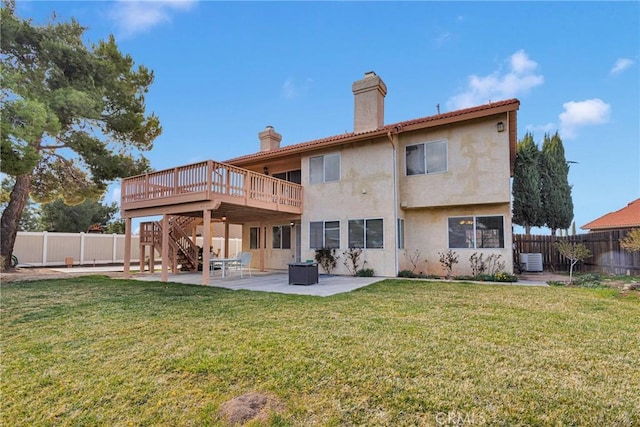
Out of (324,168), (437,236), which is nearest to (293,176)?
(324,168)

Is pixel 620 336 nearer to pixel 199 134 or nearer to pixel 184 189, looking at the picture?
pixel 184 189

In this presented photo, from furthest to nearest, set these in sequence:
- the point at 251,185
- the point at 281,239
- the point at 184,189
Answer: the point at 281,239 < the point at 251,185 < the point at 184,189

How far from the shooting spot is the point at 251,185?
11188 millimetres

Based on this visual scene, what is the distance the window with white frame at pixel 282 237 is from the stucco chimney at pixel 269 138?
17.2ft

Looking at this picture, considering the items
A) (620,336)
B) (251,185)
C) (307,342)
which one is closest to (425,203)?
(251,185)

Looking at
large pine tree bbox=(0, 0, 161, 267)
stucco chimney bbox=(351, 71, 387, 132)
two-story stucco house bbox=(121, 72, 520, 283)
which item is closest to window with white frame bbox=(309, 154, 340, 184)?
two-story stucco house bbox=(121, 72, 520, 283)

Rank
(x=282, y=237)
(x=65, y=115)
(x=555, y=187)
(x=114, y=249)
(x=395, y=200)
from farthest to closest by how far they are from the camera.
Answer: (x=114, y=249) → (x=555, y=187) → (x=282, y=237) → (x=65, y=115) → (x=395, y=200)

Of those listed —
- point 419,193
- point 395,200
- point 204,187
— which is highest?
point 419,193

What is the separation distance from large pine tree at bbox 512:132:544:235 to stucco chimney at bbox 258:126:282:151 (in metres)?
13.4

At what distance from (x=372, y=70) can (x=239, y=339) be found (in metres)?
12.8

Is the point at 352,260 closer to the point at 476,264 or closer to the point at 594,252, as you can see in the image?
the point at 476,264

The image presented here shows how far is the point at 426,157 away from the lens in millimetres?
11977

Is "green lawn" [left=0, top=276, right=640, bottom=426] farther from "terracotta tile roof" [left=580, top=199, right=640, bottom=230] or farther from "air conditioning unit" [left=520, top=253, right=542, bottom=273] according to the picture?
"terracotta tile roof" [left=580, top=199, right=640, bottom=230]

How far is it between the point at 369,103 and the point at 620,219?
14191mm
